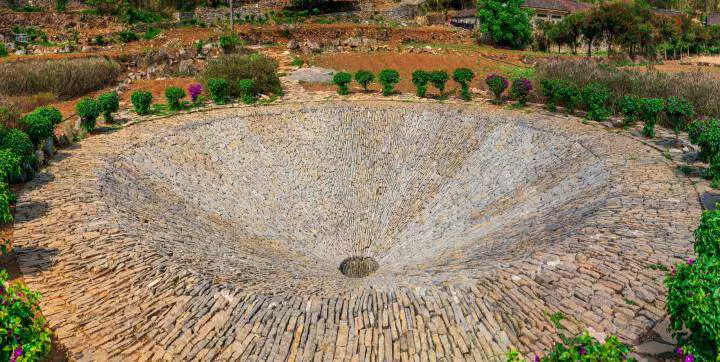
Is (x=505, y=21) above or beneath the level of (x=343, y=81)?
above

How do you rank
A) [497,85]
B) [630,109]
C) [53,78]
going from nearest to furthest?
[630,109]
[497,85]
[53,78]

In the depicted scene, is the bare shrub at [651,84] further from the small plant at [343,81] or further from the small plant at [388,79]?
the small plant at [343,81]

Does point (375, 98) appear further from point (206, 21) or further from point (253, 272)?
point (206, 21)

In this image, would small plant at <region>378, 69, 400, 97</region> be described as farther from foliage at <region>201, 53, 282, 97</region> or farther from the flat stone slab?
foliage at <region>201, 53, 282, 97</region>

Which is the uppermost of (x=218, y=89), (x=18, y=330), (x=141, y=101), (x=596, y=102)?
(x=218, y=89)

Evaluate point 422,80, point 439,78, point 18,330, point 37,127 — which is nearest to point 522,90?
point 439,78

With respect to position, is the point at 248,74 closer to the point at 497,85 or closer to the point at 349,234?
the point at 497,85

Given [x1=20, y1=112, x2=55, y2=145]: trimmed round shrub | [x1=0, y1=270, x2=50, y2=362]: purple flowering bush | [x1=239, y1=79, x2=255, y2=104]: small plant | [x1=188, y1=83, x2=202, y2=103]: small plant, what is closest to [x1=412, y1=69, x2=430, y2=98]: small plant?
[x1=239, y1=79, x2=255, y2=104]: small plant
